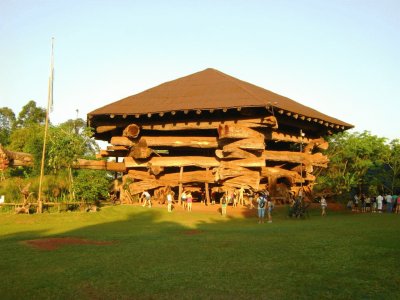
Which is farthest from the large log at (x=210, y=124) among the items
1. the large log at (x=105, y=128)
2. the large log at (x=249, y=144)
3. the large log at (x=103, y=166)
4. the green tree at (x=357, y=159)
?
the green tree at (x=357, y=159)

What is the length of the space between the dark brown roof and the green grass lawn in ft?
33.4

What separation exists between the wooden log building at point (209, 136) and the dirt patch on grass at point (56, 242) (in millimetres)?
11601

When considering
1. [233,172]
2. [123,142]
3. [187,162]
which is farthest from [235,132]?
[123,142]

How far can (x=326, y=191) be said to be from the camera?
96.1 feet

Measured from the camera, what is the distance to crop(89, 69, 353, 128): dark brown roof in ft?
73.5

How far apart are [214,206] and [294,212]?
486cm

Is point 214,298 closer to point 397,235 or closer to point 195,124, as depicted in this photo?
point 397,235

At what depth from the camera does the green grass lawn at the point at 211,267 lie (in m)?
6.58

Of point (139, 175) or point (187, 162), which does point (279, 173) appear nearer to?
point (187, 162)

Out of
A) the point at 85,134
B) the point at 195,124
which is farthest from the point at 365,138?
the point at 85,134

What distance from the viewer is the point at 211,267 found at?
26.7 feet

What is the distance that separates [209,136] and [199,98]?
3.15 metres

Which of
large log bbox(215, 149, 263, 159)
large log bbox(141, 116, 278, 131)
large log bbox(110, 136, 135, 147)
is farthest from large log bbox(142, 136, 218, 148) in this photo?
large log bbox(215, 149, 263, 159)

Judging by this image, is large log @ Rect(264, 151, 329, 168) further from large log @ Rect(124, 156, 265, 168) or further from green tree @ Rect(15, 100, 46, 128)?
green tree @ Rect(15, 100, 46, 128)
